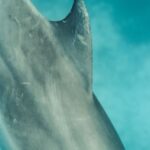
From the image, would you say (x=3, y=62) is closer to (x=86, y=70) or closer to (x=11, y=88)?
(x=11, y=88)

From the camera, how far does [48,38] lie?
276 inches

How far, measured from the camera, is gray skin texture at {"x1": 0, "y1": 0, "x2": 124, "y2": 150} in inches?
270

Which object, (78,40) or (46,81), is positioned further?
(78,40)

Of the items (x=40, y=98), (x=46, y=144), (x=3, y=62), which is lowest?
(x=46, y=144)

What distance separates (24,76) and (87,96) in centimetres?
98

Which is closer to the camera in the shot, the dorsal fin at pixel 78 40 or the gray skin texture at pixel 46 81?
the gray skin texture at pixel 46 81

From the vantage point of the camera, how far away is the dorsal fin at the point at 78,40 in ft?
22.9

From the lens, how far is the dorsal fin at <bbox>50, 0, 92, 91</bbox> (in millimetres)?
6992

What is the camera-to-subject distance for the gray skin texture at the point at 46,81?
686cm

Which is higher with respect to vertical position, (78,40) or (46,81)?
(78,40)

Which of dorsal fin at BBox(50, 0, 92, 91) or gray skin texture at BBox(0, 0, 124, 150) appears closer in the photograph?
gray skin texture at BBox(0, 0, 124, 150)

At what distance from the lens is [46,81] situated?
22.8 feet

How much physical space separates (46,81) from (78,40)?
0.78 metres

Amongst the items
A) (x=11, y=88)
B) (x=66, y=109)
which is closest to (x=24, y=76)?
(x=11, y=88)
